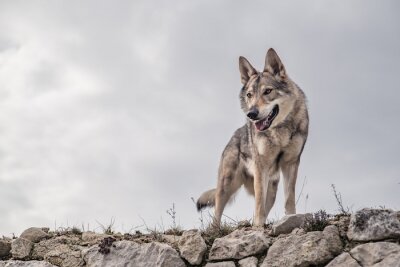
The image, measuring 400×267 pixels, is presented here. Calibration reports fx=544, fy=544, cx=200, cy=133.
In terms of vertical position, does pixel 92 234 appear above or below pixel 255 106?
below

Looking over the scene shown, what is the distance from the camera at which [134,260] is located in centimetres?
650

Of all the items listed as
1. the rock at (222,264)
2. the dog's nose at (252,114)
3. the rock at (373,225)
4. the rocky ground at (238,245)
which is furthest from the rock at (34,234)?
the rock at (373,225)

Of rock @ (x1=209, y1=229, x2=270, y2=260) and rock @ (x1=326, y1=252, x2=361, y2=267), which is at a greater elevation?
rock @ (x1=209, y1=229, x2=270, y2=260)

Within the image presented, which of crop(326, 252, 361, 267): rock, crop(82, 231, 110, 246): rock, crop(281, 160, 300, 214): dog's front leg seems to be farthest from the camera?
crop(281, 160, 300, 214): dog's front leg

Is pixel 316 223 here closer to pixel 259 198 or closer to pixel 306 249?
pixel 306 249

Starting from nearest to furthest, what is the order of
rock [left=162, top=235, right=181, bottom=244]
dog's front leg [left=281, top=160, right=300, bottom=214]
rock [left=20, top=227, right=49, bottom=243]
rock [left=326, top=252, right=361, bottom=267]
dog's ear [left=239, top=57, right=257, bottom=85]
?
rock [left=326, top=252, right=361, bottom=267] → rock [left=162, top=235, right=181, bottom=244] → dog's front leg [left=281, top=160, right=300, bottom=214] → rock [left=20, top=227, right=49, bottom=243] → dog's ear [left=239, top=57, right=257, bottom=85]

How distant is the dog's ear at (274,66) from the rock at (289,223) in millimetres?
2405

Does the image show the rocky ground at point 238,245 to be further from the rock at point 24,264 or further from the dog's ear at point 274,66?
the dog's ear at point 274,66

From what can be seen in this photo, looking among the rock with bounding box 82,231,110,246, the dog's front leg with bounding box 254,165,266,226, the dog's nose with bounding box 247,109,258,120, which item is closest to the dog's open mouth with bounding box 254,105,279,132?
the dog's nose with bounding box 247,109,258,120

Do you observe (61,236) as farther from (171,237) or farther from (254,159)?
(254,159)

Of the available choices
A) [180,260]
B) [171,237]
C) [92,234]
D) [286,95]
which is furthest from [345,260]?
[92,234]

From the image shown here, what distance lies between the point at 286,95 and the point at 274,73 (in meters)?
0.40

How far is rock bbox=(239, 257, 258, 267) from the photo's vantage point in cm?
585

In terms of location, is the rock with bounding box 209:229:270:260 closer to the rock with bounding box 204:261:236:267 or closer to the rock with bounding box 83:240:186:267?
the rock with bounding box 204:261:236:267
